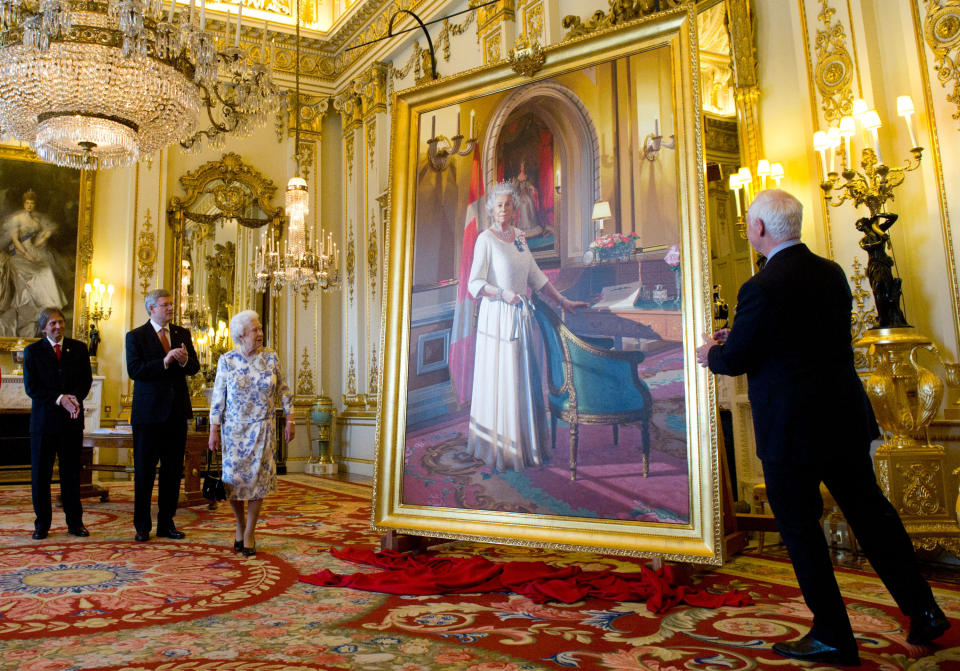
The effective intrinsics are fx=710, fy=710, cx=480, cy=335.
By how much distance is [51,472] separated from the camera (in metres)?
4.56

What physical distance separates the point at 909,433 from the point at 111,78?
522 centimetres

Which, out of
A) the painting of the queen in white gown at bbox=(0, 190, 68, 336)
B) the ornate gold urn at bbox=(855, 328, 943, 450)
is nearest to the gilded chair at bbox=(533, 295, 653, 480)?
the ornate gold urn at bbox=(855, 328, 943, 450)

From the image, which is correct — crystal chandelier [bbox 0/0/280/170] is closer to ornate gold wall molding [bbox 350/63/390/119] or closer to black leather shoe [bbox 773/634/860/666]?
ornate gold wall molding [bbox 350/63/390/119]

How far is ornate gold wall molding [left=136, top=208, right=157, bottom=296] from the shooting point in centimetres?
901

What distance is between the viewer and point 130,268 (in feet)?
29.3

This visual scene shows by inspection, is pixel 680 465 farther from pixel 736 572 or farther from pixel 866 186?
pixel 866 186

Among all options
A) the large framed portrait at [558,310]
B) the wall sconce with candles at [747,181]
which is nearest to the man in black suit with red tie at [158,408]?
the large framed portrait at [558,310]

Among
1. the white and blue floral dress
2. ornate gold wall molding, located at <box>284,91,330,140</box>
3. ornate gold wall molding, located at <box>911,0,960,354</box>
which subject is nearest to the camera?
ornate gold wall molding, located at <box>911,0,960,354</box>

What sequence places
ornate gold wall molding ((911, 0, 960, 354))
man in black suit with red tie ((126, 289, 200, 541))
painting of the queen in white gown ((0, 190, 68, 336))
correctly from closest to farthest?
ornate gold wall molding ((911, 0, 960, 354))
man in black suit with red tie ((126, 289, 200, 541))
painting of the queen in white gown ((0, 190, 68, 336))

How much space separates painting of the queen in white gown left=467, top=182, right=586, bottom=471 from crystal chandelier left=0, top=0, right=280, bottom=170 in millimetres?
2508

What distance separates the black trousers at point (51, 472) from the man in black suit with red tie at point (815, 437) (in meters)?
4.21

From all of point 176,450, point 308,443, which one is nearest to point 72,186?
point 308,443

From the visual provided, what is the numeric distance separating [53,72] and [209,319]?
5.01 m

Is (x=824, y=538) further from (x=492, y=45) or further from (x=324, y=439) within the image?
(x=324, y=439)
